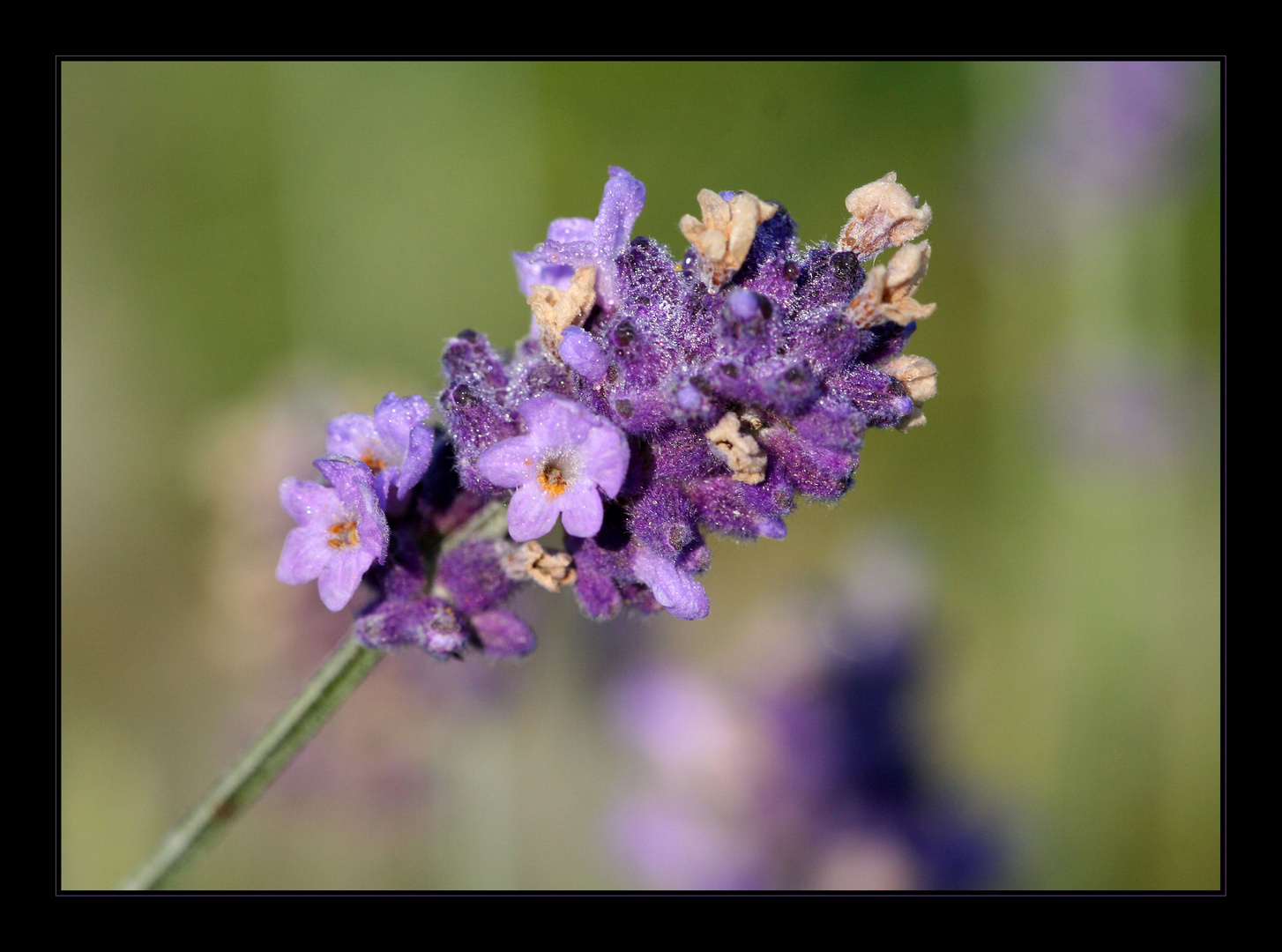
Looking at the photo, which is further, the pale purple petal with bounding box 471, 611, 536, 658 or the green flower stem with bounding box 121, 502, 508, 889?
the pale purple petal with bounding box 471, 611, 536, 658

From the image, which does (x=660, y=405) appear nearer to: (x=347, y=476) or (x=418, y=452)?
(x=418, y=452)

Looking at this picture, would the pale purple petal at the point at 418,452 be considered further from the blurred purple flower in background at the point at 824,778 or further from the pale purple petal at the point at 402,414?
the blurred purple flower in background at the point at 824,778

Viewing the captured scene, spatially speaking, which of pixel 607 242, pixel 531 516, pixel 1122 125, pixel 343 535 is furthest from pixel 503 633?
pixel 1122 125

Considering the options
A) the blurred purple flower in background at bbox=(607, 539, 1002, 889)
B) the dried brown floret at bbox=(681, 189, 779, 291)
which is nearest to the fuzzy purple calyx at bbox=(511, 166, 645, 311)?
the dried brown floret at bbox=(681, 189, 779, 291)

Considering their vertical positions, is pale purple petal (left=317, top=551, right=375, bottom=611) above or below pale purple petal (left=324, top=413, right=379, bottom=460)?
below

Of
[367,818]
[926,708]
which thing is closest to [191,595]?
[367,818]

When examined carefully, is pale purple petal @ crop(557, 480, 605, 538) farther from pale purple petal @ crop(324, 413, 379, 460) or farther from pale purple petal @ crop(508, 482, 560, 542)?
pale purple petal @ crop(324, 413, 379, 460)
